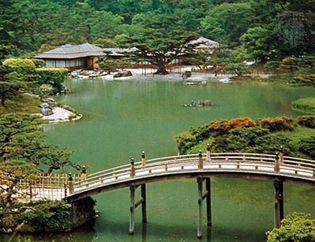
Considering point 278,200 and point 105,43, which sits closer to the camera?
point 278,200

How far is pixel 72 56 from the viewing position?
76625 millimetres

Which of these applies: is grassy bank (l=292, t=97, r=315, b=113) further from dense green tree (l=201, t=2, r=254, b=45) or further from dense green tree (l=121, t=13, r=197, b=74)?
dense green tree (l=201, t=2, r=254, b=45)

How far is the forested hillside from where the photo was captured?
67.1 m

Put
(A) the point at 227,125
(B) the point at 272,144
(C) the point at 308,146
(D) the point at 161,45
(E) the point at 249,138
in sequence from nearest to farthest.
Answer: (B) the point at 272,144, (C) the point at 308,146, (E) the point at 249,138, (A) the point at 227,125, (D) the point at 161,45

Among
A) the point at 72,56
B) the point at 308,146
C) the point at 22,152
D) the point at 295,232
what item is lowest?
the point at 295,232

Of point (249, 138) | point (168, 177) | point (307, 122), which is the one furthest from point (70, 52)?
point (168, 177)

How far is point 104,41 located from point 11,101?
1731 inches

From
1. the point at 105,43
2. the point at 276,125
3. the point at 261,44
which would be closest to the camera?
the point at 276,125

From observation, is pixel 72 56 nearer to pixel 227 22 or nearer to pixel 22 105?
pixel 227 22

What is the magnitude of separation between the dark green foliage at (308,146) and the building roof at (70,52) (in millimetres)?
47140

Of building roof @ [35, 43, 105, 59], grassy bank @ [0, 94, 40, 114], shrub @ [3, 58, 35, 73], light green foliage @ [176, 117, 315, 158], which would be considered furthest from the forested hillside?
light green foliage @ [176, 117, 315, 158]

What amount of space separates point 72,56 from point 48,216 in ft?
180

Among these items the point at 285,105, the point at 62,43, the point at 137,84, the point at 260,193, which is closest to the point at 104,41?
the point at 62,43

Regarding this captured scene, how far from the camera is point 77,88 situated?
6425 cm
